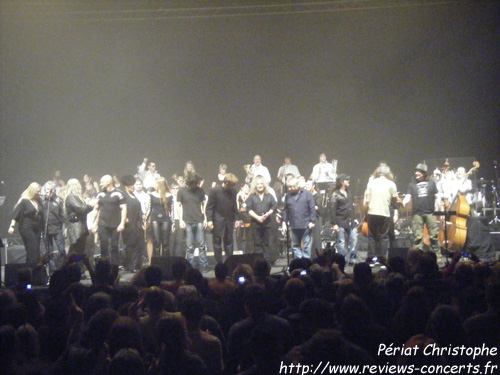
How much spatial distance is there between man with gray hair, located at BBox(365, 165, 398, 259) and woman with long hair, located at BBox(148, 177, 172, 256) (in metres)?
3.99

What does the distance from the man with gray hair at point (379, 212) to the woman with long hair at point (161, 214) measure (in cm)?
399

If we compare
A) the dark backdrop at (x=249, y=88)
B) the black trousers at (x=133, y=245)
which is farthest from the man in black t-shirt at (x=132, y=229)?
the dark backdrop at (x=249, y=88)

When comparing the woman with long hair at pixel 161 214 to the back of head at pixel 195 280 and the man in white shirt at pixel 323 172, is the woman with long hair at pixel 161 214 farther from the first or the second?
the man in white shirt at pixel 323 172

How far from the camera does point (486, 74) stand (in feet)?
60.3

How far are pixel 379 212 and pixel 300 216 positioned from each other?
1.55 metres

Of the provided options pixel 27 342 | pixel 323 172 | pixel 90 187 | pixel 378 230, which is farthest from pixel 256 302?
pixel 90 187

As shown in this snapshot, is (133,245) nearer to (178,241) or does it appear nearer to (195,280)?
(178,241)

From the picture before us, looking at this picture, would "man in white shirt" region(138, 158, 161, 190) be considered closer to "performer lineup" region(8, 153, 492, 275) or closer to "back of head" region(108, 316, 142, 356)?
"performer lineup" region(8, 153, 492, 275)

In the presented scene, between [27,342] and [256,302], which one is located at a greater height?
[256,302]

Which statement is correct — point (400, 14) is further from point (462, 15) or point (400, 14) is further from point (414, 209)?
point (414, 209)

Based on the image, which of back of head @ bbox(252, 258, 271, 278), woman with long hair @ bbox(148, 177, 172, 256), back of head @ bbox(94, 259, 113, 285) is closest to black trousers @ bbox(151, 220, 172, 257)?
woman with long hair @ bbox(148, 177, 172, 256)

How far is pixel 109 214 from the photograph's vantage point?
10.7 m

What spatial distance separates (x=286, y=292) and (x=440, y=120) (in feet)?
52.6

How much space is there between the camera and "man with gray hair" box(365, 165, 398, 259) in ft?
36.5
